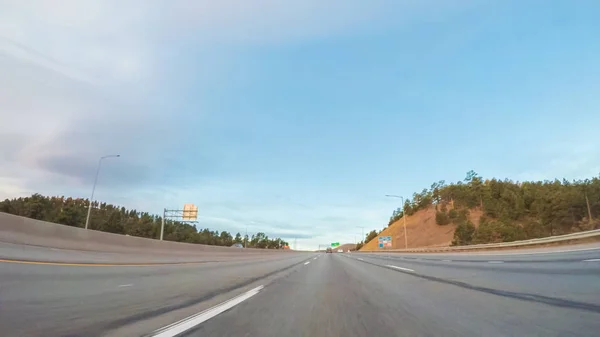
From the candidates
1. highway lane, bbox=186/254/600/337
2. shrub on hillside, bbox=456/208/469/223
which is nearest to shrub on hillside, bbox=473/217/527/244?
shrub on hillside, bbox=456/208/469/223

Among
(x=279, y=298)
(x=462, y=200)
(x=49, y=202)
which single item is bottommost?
(x=279, y=298)

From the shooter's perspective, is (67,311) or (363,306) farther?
(363,306)

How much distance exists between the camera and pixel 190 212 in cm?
5897

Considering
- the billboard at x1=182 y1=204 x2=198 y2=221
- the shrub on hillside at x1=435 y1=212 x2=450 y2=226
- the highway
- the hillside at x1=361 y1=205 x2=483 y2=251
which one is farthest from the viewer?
the shrub on hillside at x1=435 y1=212 x2=450 y2=226

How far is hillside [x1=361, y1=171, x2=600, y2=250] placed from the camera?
91.1 metres

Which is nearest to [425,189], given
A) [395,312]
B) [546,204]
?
[546,204]

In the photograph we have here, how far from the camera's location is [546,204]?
10594 centimetres

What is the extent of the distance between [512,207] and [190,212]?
122405mm

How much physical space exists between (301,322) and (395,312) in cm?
137

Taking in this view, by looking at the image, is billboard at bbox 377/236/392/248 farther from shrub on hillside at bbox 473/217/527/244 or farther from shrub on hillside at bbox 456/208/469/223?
shrub on hillside at bbox 456/208/469/223

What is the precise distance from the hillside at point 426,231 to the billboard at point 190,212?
93445 millimetres

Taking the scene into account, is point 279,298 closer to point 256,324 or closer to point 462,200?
point 256,324

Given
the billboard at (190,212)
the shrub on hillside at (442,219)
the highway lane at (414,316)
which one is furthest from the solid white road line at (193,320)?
the shrub on hillside at (442,219)

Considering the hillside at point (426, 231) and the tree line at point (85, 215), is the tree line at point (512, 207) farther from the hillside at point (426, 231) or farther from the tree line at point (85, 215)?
the tree line at point (85, 215)
